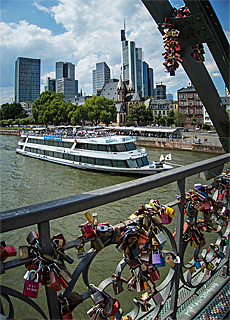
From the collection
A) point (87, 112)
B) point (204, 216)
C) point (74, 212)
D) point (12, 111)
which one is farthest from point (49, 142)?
point (12, 111)

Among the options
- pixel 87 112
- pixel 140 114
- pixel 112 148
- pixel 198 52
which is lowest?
pixel 112 148

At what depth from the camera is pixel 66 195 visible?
14.0m

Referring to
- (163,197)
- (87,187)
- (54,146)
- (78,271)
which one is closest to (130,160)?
(87,187)

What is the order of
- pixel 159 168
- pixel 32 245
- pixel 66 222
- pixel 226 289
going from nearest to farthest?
pixel 32 245 → pixel 226 289 → pixel 66 222 → pixel 159 168

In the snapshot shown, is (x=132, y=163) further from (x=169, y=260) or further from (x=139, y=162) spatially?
(x=169, y=260)

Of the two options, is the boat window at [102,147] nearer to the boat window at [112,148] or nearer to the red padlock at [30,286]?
the boat window at [112,148]

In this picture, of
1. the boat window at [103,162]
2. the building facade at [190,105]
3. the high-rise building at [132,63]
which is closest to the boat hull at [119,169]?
the boat window at [103,162]

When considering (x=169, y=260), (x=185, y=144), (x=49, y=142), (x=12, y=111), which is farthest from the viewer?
(x=12, y=111)

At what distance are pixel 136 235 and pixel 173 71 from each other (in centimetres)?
167

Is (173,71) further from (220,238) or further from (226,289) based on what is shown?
(226,289)

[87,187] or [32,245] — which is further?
[87,187]

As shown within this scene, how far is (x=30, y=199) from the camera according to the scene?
1326cm

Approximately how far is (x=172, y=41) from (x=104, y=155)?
18.4 meters

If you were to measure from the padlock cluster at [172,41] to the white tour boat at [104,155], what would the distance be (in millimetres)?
16608
